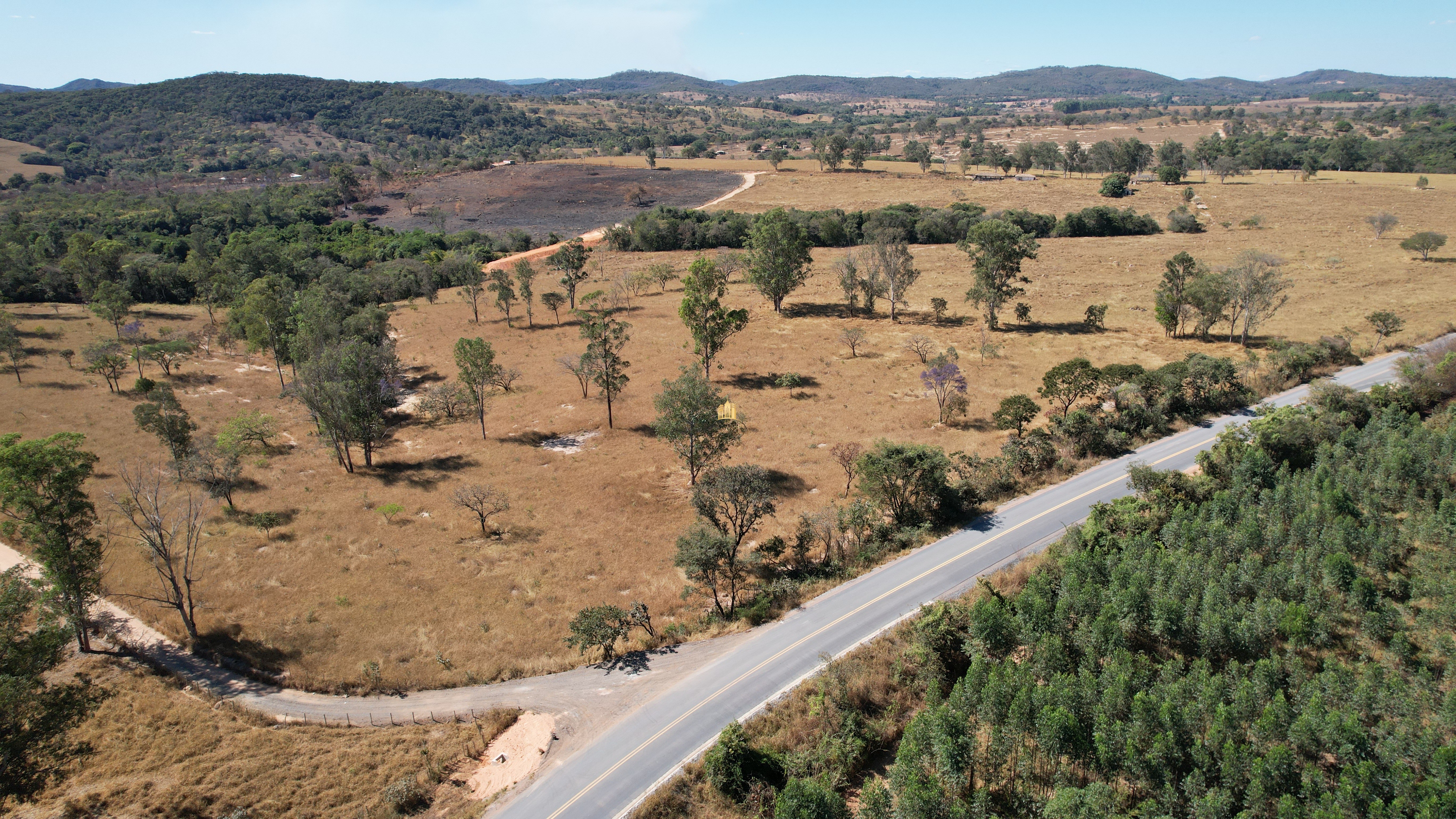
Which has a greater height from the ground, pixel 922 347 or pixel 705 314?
pixel 705 314

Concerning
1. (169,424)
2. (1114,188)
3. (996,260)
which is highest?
(1114,188)

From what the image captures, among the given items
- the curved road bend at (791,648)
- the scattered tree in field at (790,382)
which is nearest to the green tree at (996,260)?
the scattered tree in field at (790,382)

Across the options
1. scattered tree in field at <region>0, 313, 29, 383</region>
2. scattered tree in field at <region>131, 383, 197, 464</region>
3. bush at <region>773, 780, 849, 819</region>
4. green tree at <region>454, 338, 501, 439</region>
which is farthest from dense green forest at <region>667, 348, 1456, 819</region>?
scattered tree in field at <region>0, 313, 29, 383</region>

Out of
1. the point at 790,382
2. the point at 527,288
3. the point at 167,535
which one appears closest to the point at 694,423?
the point at 790,382

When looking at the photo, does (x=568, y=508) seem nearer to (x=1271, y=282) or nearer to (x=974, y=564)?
(x=974, y=564)

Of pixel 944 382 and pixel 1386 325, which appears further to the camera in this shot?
pixel 1386 325

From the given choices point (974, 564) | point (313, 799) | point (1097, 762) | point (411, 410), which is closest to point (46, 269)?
point (411, 410)

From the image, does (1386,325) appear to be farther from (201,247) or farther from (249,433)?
(201,247)

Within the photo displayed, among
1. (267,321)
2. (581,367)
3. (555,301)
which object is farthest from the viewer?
(555,301)
